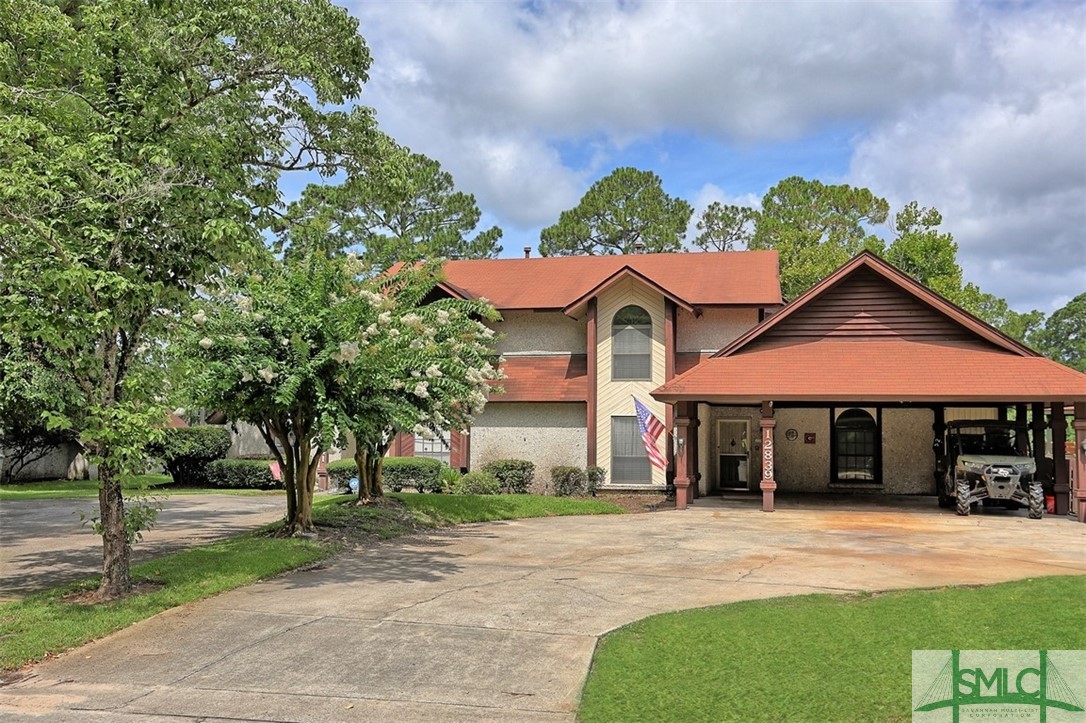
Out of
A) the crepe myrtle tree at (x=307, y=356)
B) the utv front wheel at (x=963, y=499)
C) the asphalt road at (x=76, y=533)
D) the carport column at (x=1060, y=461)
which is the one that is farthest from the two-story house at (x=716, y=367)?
the crepe myrtle tree at (x=307, y=356)

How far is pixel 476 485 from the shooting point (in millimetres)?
23672

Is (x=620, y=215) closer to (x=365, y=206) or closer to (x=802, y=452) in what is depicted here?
(x=802, y=452)

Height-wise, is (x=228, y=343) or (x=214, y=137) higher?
(x=214, y=137)

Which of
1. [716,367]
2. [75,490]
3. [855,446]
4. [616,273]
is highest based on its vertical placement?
[616,273]

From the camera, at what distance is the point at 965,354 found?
20.9 metres

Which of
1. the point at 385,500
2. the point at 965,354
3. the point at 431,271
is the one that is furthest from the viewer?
the point at 965,354

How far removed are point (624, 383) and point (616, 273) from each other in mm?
3232

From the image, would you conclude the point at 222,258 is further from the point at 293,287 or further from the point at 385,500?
the point at 385,500

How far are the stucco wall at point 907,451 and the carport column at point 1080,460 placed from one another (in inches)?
251

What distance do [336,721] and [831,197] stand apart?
157 ft

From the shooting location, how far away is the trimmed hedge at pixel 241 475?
101 ft

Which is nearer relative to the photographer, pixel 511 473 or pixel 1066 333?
pixel 511 473

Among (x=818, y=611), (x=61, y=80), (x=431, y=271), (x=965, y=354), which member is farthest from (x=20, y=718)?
(x=965, y=354)

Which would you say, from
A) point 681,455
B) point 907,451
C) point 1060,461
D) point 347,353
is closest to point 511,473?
point 681,455
